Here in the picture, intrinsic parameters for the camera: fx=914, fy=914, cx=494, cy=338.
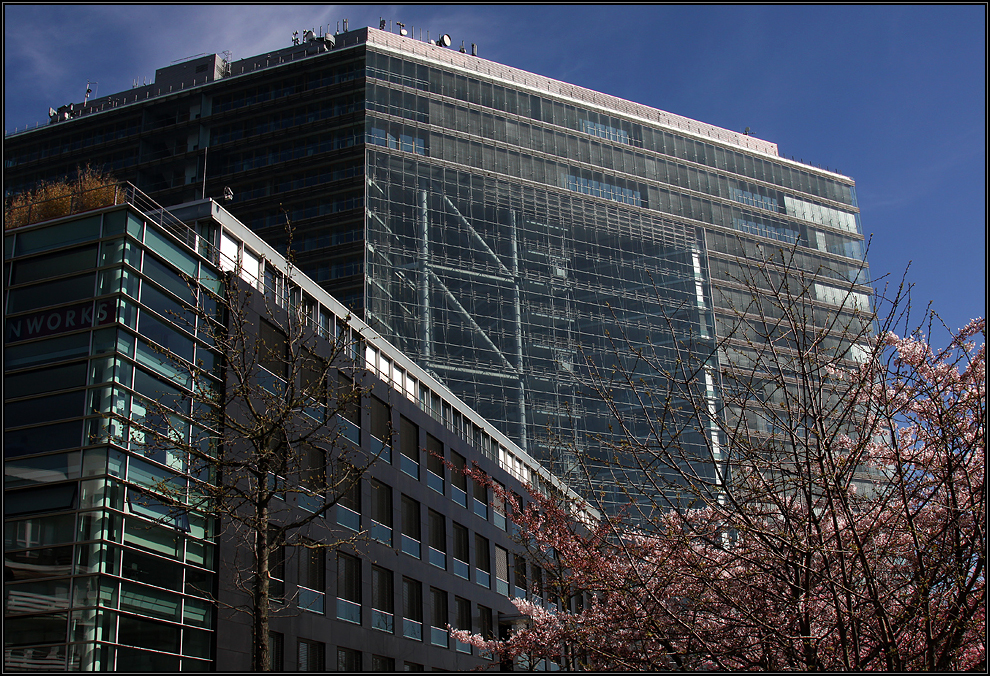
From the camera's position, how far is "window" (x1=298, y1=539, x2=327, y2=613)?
90.3 feet

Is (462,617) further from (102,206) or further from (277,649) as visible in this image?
(102,206)

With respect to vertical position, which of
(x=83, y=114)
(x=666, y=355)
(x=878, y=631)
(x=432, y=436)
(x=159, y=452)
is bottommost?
(x=878, y=631)

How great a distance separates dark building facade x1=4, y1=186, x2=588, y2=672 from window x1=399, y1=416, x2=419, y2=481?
13.2 ft

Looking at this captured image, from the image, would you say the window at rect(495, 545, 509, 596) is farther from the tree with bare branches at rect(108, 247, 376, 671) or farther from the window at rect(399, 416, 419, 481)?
the tree with bare branches at rect(108, 247, 376, 671)

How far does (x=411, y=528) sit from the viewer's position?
116ft

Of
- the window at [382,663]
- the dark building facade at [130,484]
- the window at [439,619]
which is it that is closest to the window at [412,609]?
the window at [439,619]

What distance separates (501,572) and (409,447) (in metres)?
9.91

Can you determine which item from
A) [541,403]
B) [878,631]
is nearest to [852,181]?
[541,403]

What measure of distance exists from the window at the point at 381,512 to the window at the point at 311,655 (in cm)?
512

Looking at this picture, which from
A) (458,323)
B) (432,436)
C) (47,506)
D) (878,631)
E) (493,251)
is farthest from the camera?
(493,251)

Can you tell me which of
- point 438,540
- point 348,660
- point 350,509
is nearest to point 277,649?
point 348,660

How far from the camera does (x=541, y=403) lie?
7300 centimetres

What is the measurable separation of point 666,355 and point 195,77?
5069 cm

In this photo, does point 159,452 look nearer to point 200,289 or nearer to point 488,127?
point 200,289
